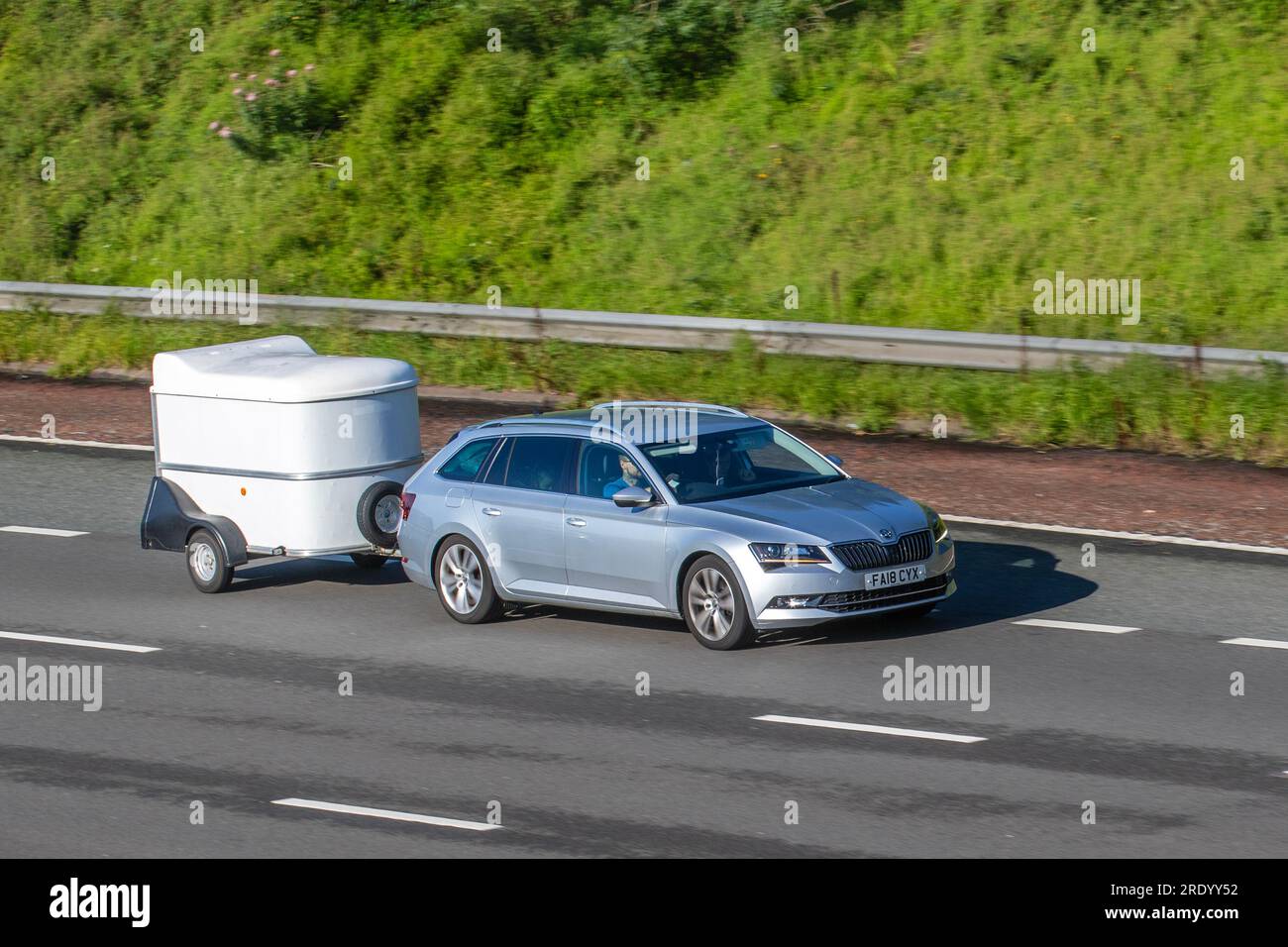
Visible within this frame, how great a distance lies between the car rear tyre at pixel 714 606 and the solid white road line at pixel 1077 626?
6.82ft

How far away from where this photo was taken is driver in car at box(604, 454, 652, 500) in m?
13.2

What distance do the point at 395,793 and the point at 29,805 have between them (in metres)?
1.92

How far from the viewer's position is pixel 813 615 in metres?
12.2

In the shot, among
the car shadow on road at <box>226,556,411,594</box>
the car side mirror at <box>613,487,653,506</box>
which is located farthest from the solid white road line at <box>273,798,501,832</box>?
the car shadow on road at <box>226,556,411,594</box>

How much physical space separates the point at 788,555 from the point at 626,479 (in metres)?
1.59

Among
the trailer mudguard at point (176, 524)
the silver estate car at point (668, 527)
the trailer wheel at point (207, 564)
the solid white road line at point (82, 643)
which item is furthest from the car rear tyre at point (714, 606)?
the trailer wheel at point (207, 564)

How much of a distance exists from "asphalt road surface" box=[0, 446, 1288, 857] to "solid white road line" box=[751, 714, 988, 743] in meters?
0.07

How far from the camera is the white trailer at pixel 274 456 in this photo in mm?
14570

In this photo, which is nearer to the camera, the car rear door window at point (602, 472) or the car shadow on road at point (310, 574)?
the car rear door window at point (602, 472)

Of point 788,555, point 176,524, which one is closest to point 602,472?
point 788,555

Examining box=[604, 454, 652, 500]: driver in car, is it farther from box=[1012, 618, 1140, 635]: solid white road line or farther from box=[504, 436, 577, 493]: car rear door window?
box=[1012, 618, 1140, 635]: solid white road line

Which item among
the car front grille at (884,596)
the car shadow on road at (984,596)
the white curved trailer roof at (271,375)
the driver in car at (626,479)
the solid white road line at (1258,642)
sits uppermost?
the white curved trailer roof at (271,375)

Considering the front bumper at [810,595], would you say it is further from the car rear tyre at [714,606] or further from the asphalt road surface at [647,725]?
the asphalt road surface at [647,725]

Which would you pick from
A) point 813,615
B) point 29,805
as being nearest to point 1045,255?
point 813,615
